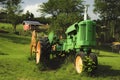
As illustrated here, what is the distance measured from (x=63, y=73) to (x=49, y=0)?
2725 inches

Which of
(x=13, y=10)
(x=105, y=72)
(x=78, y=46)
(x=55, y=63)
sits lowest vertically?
(x=105, y=72)

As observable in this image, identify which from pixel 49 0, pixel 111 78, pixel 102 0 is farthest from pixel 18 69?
pixel 49 0

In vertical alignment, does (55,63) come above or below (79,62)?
below

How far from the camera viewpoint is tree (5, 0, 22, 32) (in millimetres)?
66875

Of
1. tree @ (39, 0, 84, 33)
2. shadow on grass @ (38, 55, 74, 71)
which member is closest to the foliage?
tree @ (39, 0, 84, 33)

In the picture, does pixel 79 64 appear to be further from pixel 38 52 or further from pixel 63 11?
pixel 63 11

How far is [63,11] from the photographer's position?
241 ft

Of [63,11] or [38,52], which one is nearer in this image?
[38,52]

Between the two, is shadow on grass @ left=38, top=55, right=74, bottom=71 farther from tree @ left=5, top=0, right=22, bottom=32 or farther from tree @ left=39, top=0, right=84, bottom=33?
tree @ left=5, top=0, right=22, bottom=32

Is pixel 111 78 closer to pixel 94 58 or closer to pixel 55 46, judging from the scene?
pixel 94 58

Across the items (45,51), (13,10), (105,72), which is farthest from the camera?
(13,10)

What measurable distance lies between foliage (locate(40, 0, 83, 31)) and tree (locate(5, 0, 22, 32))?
8180 millimetres

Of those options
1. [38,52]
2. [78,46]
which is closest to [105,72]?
[78,46]

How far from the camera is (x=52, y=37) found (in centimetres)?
2128
